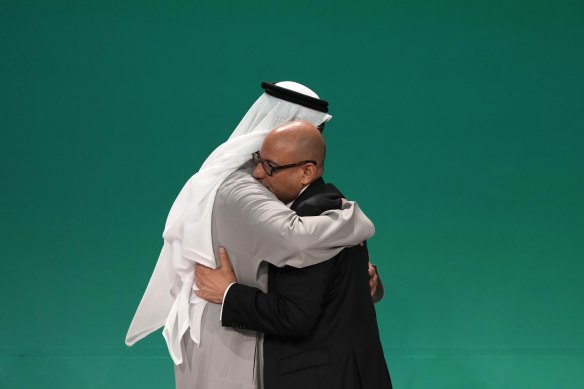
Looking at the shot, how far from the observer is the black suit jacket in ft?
6.48

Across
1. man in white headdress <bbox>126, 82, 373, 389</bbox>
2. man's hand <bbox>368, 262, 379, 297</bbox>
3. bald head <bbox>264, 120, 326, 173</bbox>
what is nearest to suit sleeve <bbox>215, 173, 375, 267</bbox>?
man in white headdress <bbox>126, 82, 373, 389</bbox>

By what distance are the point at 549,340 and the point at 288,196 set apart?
2531mm

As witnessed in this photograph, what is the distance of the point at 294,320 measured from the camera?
76.9 inches

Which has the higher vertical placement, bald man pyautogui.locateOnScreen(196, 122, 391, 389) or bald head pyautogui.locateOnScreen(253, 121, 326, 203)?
bald head pyautogui.locateOnScreen(253, 121, 326, 203)

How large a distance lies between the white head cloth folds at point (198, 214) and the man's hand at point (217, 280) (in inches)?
0.9

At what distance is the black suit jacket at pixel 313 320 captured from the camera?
77.8 inches

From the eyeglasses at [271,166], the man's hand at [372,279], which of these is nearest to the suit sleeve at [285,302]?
the eyeglasses at [271,166]

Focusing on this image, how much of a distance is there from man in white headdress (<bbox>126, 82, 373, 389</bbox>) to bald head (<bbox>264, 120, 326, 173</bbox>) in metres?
0.11

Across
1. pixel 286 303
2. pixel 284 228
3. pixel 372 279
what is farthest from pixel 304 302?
pixel 372 279

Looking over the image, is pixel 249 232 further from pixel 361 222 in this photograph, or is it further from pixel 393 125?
pixel 393 125

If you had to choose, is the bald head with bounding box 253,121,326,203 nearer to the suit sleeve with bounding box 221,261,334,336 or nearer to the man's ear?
the man's ear

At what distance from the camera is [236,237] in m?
2.04

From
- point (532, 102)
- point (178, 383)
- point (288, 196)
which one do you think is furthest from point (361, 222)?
point (532, 102)

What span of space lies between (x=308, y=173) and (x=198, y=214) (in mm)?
301
